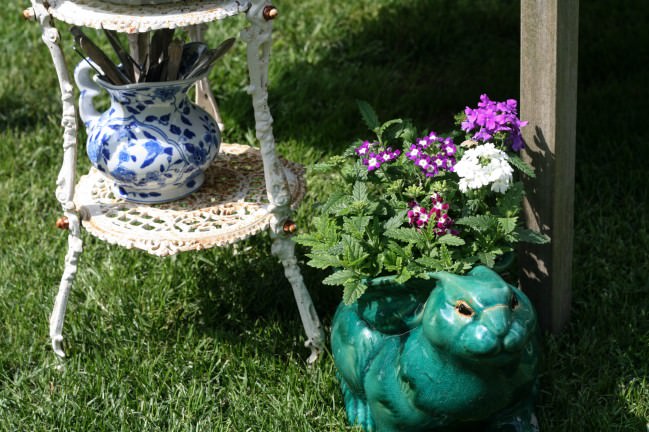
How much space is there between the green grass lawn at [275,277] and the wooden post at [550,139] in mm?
192

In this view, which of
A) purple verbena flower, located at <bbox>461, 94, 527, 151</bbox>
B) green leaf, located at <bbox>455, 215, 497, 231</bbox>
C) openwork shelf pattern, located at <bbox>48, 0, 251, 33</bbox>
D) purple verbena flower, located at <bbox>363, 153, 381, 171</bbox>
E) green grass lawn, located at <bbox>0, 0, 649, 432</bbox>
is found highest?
openwork shelf pattern, located at <bbox>48, 0, 251, 33</bbox>

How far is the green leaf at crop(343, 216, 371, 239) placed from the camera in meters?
1.93

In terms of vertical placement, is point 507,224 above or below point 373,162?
below

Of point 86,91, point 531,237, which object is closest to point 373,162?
point 531,237

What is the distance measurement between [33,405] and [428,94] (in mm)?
2224

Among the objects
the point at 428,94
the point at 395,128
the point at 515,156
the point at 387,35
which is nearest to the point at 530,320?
the point at 515,156

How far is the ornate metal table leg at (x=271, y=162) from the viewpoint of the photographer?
76.5 inches

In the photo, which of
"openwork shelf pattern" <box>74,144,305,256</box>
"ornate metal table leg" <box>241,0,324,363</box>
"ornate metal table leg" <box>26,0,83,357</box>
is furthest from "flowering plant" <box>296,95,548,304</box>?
"ornate metal table leg" <box>26,0,83,357</box>

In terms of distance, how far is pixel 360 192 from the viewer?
201cm

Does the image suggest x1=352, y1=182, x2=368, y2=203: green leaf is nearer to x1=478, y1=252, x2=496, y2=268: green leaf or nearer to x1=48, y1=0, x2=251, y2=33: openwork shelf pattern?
x1=478, y1=252, x2=496, y2=268: green leaf

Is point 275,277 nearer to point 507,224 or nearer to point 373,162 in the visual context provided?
point 373,162

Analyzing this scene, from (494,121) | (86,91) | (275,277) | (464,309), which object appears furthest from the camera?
(275,277)

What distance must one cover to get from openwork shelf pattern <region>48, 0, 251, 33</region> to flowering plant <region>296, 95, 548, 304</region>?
45 cm

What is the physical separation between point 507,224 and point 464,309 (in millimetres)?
323
